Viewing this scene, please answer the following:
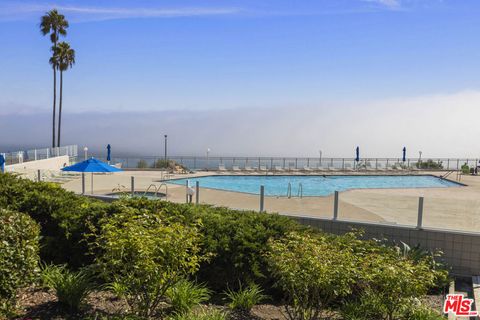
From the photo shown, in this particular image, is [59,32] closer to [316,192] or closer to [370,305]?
[316,192]

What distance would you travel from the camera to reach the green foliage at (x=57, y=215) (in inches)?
256

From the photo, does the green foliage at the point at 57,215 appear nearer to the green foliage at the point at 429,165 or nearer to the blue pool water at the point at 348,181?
the blue pool water at the point at 348,181

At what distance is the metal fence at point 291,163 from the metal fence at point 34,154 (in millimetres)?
2663

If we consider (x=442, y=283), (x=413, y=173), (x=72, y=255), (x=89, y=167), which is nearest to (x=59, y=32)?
(x=89, y=167)

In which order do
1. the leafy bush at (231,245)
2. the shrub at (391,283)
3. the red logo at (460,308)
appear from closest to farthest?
the shrub at (391,283), the red logo at (460,308), the leafy bush at (231,245)

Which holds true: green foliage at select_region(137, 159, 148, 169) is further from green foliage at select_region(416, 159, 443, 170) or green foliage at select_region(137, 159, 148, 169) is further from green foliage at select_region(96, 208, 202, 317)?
green foliage at select_region(96, 208, 202, 317)

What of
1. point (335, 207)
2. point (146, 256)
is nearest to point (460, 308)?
point (335, 207)

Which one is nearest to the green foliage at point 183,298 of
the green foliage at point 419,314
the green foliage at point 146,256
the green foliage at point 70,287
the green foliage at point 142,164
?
the green foliage at point 146,256

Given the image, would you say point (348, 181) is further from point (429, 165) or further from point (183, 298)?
point (183, 298)

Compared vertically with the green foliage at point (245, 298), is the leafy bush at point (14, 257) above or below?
above

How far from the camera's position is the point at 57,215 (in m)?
6.73

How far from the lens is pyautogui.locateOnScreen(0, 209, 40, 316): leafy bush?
4.31m

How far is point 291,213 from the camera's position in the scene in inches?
390

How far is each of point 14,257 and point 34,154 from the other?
2277cm
